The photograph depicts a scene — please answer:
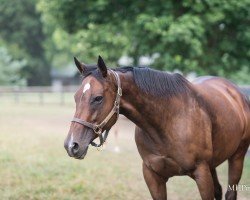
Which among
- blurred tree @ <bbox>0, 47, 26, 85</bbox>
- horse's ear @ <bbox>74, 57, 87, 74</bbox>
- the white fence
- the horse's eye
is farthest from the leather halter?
blurred tree @ <bbox>0, 47, 26, 85</bbox>

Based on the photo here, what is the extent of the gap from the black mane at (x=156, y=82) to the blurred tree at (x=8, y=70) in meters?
38.8

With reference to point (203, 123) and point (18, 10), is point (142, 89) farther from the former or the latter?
point (18, 10)

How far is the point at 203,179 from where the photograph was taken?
12.9 feet

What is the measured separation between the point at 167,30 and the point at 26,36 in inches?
1574

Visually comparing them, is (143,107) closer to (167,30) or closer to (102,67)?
(102,67)

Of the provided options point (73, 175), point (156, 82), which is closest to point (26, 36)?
point (73, 175)

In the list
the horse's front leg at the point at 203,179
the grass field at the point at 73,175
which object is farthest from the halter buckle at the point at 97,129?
the grass field at the point at 73,175

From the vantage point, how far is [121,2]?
13086 mm

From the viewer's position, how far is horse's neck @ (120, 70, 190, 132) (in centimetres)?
378

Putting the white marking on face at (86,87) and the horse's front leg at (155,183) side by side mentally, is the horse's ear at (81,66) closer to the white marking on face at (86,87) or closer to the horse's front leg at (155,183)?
the white marking on face at (86,87)

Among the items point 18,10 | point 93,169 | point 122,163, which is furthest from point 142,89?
point 18,10

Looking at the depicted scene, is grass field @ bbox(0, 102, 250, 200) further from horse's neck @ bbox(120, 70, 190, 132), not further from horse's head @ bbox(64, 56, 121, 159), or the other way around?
horse's head @ bbox(64, 56, 121, 159)

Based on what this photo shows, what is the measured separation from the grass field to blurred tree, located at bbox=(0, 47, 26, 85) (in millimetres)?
30946

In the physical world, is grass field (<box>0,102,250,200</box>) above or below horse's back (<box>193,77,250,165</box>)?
below
